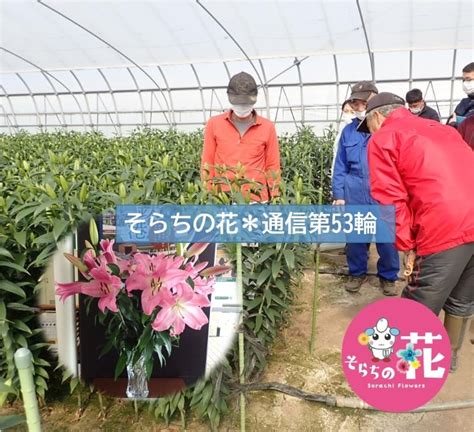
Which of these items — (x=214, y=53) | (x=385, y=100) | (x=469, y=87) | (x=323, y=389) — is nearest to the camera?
(x=385, y=100)

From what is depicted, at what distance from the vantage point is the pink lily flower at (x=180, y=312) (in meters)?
1.36

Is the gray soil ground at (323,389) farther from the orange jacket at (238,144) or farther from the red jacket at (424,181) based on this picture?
the orange jacket at (238,144)

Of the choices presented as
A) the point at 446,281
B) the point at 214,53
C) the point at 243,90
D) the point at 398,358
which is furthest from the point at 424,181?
the point at 214,53

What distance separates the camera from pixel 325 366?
2.79 meters

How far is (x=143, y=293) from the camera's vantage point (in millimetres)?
1342

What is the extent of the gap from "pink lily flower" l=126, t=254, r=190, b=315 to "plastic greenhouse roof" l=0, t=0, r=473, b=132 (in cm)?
961

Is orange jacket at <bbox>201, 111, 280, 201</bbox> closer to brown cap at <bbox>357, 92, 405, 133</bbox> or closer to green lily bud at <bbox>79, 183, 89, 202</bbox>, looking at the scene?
brown cap at <bbox>357, 92, 405, 133</bbox>

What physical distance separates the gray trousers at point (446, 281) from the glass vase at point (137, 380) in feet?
4.90

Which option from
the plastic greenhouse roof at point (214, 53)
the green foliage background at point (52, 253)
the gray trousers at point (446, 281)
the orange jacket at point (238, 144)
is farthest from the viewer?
the plastic greenhouse roof at point (214, 53)

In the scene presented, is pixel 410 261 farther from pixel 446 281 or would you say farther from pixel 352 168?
pixel 352 168

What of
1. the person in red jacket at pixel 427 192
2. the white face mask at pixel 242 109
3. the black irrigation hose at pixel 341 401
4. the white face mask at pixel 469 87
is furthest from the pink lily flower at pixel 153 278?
the white face mask at pixel 469 87

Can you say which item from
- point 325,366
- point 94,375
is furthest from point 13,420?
point 325,366

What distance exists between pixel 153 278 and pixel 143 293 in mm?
60

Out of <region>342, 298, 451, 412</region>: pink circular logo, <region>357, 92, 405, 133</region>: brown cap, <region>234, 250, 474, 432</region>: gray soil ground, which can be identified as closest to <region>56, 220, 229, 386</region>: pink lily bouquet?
<region>342, 298, 451, 412</region>: pink circular logo
